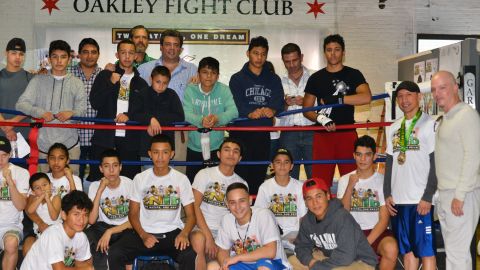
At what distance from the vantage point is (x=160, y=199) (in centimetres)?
548

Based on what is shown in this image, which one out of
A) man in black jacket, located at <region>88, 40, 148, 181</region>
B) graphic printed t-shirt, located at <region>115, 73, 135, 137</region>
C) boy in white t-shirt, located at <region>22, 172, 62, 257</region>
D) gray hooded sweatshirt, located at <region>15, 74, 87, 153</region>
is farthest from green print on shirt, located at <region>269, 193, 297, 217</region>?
gray hooded sweatshirt, located at <region>15, 74, 87, 153</region>

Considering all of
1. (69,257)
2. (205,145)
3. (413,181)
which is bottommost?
(69,257)

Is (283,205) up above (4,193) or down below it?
below

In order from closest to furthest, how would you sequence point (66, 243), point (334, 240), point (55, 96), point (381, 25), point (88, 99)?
point (66, 243)
point (334, 240)
point (55, 96)
point (88, 99)
point (381, 25)

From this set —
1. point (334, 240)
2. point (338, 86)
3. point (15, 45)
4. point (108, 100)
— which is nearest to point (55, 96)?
point (108, 100)

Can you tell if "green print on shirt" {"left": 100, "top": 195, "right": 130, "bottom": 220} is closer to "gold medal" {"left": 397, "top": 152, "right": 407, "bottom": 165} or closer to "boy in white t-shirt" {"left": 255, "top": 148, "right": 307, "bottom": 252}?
"boy in white t-shirt" {"left": 255, "top": 148, "right": 307, "bottom": 252}

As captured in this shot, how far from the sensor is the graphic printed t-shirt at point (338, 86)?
20.0 ft

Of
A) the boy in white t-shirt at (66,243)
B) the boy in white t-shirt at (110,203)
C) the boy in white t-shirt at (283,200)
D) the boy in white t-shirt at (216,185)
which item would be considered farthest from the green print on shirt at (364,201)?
the boy in white t-shirt at (66,243)

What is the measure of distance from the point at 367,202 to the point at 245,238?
109cm

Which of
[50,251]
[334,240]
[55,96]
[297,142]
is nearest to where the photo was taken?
[50,251]

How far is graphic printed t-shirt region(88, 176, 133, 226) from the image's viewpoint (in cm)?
560

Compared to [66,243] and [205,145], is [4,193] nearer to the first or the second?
[66,243]

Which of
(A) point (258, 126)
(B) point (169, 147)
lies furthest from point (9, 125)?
(A) point (258, 126)

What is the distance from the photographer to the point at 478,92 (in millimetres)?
6254
